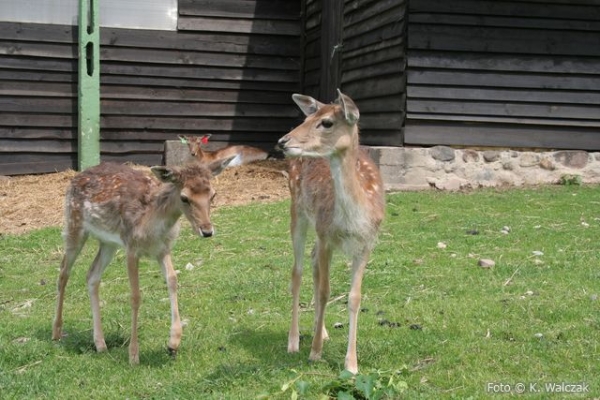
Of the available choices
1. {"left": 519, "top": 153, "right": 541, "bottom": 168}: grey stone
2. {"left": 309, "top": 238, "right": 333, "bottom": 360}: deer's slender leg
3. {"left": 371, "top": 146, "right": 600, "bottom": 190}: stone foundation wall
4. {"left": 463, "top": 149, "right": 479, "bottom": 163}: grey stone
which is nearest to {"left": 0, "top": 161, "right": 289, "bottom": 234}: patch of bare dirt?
{"left": 371, "top": 146, "right": 600, "bottom": 190}: stone foundation wall

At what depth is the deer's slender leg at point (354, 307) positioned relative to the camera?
5480 millimetres

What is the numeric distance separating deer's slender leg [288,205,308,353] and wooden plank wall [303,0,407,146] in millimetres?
6780

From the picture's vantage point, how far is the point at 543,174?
13.7m

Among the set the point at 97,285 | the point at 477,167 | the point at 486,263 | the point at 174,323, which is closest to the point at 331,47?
the point at 477,167

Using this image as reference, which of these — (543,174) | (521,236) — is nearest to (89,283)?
(521,236)

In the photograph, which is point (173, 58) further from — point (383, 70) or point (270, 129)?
point (383, 70)

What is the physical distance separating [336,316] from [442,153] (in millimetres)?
6716

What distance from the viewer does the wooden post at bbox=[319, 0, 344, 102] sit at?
15.5 metres

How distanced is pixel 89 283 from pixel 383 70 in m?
8.09

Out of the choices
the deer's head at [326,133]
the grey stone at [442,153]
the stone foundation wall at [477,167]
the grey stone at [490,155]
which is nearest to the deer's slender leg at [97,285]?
the deer's head at [326,133]

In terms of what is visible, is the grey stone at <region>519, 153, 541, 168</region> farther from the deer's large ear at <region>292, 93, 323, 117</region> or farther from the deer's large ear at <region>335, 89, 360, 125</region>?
the deer's large ear at <region>335, 89, 360, 125</region>

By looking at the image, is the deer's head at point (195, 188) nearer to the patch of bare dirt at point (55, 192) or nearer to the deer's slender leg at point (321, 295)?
the deer's slender leg at point (321, 295)

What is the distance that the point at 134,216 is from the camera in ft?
20.6

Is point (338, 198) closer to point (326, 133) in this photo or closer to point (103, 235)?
point (326, 133)
